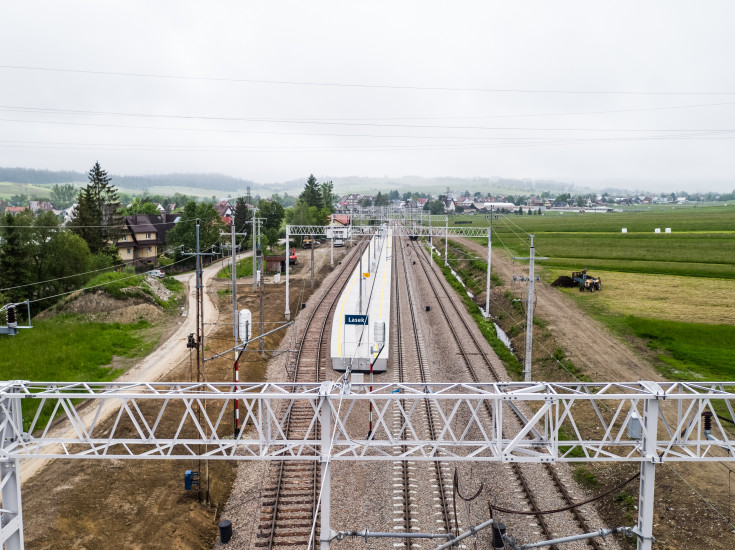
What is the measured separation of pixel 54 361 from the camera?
27594 millimetres

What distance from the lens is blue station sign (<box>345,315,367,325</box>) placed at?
26.4m

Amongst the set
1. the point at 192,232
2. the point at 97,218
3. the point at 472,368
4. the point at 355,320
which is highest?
the point at 97,218

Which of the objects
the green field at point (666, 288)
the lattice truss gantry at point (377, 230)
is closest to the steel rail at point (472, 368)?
the lattice truss gantry at point (377, 230)

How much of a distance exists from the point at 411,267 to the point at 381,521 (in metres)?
51.4

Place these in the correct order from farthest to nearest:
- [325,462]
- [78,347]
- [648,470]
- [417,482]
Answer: [78,347] < [417,482] < [325,462] < [648,470]

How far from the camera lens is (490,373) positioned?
26.8 metres

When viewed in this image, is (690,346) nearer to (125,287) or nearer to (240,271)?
(125,287)

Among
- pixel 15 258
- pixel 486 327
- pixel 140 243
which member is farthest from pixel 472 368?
pixel 140 243

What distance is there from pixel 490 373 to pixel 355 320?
22.3 ft

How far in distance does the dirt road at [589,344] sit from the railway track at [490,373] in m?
4.70

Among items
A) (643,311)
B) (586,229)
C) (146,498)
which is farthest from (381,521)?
(586,229)

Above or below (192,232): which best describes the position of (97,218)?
above

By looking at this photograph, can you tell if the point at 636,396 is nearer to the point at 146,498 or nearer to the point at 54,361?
the point at 146,498

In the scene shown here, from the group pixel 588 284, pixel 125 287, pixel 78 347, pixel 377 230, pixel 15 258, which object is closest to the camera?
pixel 78 347
